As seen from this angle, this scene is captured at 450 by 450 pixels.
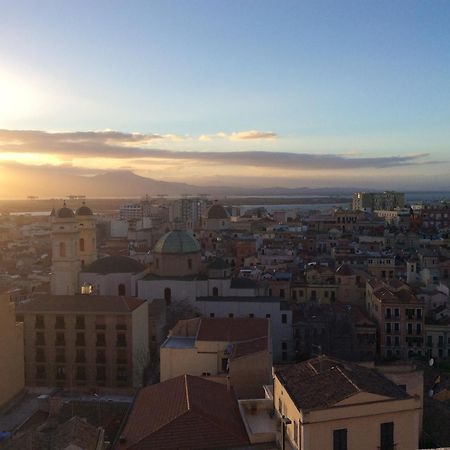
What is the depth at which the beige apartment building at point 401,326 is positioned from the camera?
110 ft

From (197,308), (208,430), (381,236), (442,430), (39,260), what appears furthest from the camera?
(381,236)

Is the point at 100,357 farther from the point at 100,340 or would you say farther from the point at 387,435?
the point at 387,435

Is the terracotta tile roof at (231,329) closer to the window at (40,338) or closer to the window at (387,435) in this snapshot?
the window at (40,338)

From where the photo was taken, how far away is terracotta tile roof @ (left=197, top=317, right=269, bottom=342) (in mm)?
23531

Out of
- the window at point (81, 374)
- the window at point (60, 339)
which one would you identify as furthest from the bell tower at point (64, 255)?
the window at point (81, 374)

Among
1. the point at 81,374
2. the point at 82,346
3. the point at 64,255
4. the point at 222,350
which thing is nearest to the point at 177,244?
the point at 64,255

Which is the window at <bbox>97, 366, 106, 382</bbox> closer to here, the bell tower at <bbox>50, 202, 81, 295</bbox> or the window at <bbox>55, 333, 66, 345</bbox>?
the window at <bbox>55, 333, 66, 345</bbox>

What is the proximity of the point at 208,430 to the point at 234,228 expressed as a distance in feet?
218

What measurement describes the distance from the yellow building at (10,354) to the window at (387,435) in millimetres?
15283

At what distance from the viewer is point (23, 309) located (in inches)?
1080

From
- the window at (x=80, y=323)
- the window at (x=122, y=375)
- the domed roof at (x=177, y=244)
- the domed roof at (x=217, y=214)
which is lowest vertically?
the window at (x=122, y=375)

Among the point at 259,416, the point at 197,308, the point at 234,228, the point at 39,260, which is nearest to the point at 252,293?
the point at 197,308

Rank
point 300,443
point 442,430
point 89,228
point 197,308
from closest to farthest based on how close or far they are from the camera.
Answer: point 300,443 < point 442,430 < point 197,308 < point 89,228

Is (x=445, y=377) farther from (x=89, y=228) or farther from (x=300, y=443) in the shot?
(x=89, y=228)
